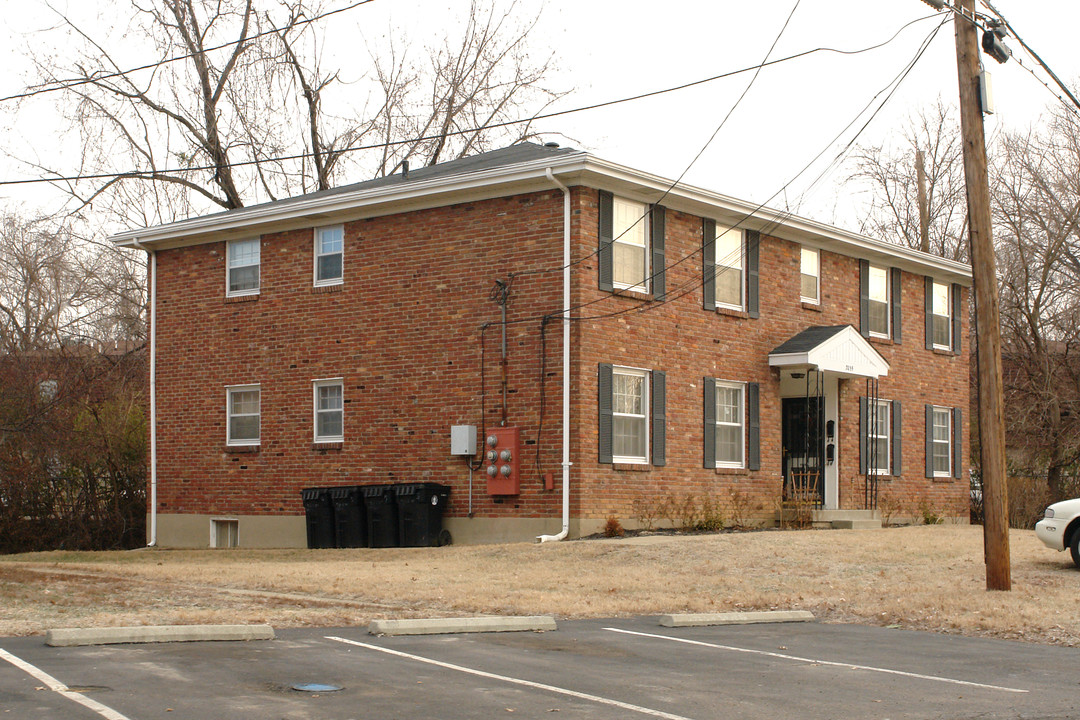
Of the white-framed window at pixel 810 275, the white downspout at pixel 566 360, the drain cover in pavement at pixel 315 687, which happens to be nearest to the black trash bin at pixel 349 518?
the white downspout at pixel 566 360

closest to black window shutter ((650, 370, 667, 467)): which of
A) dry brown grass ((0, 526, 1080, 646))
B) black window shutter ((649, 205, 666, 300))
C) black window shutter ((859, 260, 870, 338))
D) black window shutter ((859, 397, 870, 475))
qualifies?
black window shutter ((649, 205, 666, 300))

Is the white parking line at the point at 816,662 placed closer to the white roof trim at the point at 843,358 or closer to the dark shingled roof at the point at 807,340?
the white roof trim at the point at 843,358

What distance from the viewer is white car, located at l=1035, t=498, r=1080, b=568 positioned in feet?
53.0

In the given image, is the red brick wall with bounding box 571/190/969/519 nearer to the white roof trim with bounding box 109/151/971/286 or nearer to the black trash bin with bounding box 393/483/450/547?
the white roof trim with bounding box 109/151/971/286

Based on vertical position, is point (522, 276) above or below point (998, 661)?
above

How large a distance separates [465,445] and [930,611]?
9.98m

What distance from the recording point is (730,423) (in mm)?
23719

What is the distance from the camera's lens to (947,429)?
98.0 ft

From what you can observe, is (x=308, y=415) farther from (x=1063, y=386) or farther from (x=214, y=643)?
(x=1063, y=386)

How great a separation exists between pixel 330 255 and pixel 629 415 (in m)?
6.53

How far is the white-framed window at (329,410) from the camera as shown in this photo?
23.5 metres

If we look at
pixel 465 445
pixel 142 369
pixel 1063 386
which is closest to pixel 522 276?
pixel 465 445

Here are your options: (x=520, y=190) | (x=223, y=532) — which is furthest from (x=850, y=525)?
(x=223, y=532)

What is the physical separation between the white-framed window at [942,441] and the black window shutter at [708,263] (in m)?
8.83
